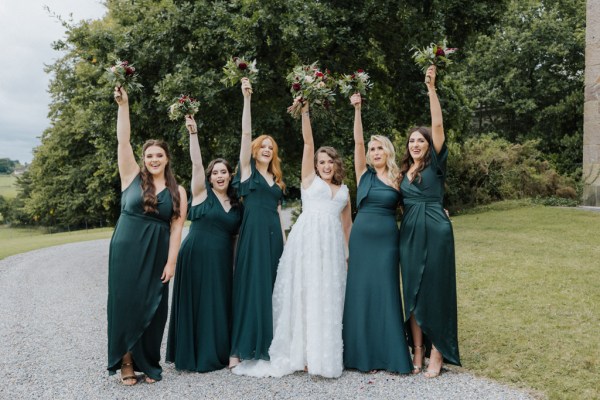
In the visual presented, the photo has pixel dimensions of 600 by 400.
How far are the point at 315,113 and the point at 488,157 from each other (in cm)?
1989

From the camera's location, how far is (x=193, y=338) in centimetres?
549

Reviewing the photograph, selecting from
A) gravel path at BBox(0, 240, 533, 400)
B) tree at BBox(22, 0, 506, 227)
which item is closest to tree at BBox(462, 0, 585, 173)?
tree at BBox(22, 0, 506, 227)

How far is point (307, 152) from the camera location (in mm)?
5684

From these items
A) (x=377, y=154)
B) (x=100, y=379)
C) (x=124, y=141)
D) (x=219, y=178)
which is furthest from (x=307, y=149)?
(x=100, y=379)

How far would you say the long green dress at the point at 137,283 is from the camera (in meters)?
5.03

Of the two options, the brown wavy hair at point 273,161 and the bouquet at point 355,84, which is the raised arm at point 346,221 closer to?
the brown wavy hair at point 273,161

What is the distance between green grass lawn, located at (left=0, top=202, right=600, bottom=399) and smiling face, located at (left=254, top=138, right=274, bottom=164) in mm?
3074

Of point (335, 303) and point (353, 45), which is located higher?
point (353, 45)

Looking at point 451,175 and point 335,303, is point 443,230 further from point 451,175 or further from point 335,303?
point 451,175

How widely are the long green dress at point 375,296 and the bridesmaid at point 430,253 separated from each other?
0.13 meters

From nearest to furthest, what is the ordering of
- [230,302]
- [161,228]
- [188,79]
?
[161,228] → [230,302] → [188,79]

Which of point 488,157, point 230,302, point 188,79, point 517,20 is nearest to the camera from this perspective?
point 230,302

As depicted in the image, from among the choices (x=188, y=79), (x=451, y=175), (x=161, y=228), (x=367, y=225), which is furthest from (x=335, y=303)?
(x=451, y=175)

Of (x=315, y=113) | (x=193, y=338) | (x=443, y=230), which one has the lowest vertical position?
(x=193, y=338)
